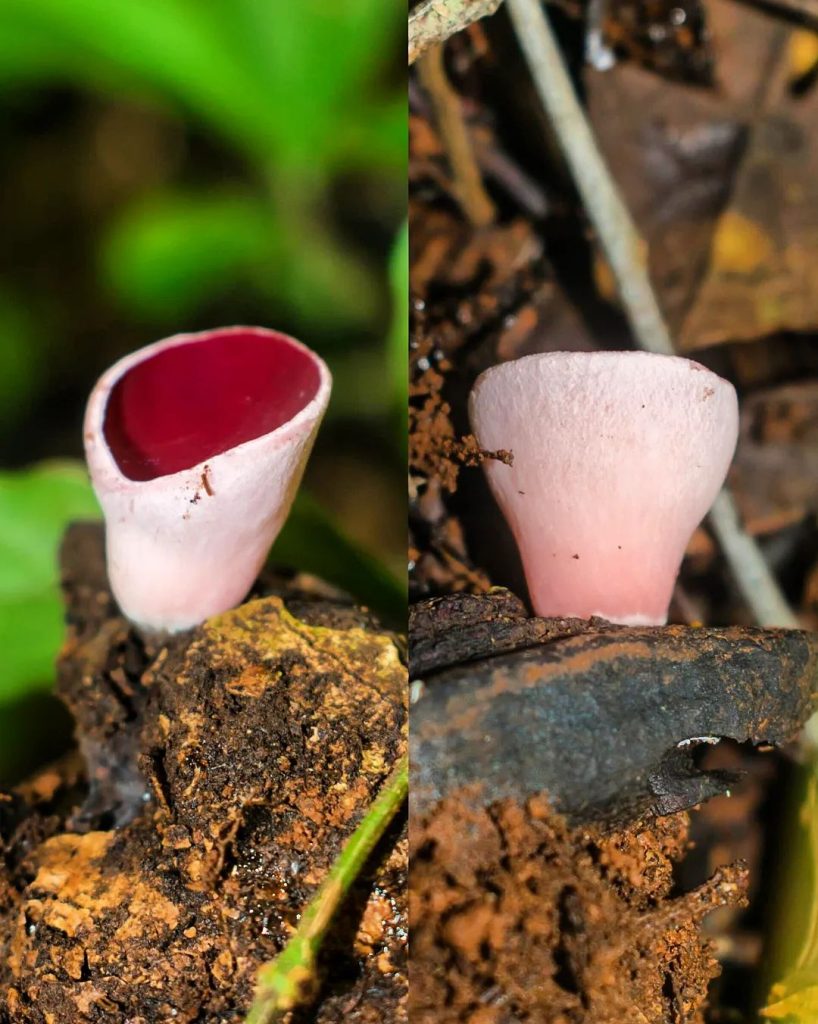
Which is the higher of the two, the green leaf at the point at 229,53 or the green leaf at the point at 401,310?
the green leaf at the point at 229,53

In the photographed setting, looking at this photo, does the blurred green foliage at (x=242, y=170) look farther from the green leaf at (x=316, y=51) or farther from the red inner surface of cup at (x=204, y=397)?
the red inner surface of cup at (x=204, y=397)

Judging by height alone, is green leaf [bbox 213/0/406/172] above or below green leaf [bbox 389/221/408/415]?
above

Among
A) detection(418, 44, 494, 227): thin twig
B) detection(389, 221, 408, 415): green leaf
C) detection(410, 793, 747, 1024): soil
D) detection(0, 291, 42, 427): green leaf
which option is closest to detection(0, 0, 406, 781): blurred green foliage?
detection(0, 291, 42, 427): green leaf

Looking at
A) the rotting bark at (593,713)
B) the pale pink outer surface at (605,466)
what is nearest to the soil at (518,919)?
the rotting bark at (593,713)

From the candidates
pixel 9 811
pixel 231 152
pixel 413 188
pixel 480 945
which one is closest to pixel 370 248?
pixel 231 152

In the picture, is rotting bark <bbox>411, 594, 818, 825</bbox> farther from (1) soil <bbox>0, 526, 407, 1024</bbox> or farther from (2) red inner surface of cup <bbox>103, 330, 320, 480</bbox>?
(2) red inner surface of cup <bbox>103, 330, 320, 480</bbox>

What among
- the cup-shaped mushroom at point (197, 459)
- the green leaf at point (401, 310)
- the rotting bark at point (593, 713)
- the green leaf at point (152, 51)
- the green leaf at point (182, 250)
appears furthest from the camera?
the green leaf at point (182, 250)

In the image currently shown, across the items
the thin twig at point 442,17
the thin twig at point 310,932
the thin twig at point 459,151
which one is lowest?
the thin twig at point 310,932
